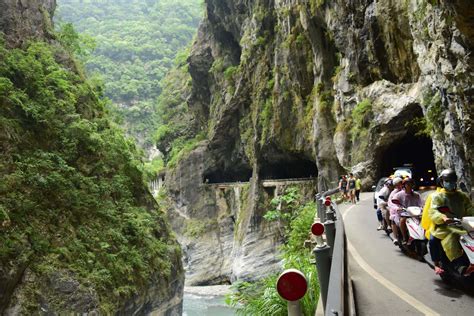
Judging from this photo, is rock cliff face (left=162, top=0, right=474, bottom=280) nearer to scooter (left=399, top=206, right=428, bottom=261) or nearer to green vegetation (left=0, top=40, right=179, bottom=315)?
scooter (left=399, top=206, right=428, bottom=261)

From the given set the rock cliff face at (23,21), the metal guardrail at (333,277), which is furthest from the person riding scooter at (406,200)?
the rock cliff face at (23,21)

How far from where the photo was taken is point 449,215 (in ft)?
19.2

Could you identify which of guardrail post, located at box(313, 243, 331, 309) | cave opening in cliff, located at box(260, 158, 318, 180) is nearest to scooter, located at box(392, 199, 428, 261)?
guardrail post, located at box(313, 243, 331, 309)

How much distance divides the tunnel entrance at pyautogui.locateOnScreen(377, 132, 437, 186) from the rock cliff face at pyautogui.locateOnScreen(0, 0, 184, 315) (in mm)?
14555

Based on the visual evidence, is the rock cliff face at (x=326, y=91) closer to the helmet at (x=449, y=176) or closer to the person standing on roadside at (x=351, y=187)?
the helmet at (x=449, y=176)

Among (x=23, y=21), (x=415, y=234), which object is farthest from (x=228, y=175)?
(x=415, y=234)

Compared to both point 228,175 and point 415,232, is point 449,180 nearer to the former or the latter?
point 415,232

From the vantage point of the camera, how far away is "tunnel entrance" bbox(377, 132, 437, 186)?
2586 centimetres

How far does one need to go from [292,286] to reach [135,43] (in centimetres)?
9393

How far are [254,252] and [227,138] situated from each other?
14.5 meters

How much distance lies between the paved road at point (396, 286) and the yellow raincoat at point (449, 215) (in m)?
0.64

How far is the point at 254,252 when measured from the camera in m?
34.7

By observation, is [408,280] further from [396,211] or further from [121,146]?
[121,146]

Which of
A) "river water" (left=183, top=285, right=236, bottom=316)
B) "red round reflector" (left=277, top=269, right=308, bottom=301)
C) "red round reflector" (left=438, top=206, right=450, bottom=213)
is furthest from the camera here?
"river water" (left=183, top=285, right=236, bottom=316)
